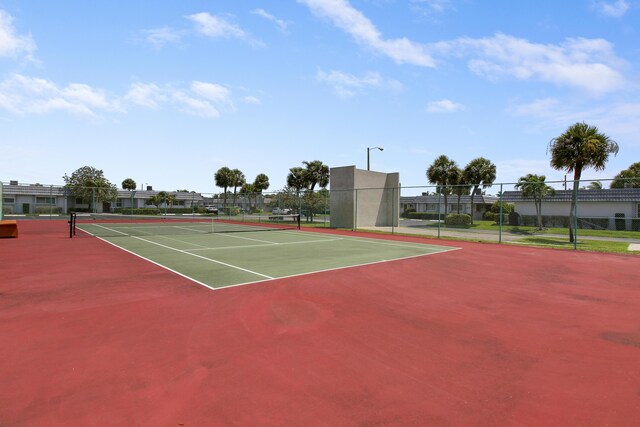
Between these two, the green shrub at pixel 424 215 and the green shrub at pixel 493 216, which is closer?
the green shrub at pixel 493 216

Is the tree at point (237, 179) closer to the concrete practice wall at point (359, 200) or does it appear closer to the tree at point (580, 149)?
the concrete practice wall at point (359, 200)

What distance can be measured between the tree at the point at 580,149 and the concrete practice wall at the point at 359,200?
12029 millimetres

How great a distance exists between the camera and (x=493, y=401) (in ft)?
11.4

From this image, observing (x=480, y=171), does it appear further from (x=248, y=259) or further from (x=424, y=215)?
(x=248, y=259)

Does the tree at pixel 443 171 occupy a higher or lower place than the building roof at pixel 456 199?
higher

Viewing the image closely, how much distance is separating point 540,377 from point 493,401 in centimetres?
95

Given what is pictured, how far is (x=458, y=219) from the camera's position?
33312 millimetres

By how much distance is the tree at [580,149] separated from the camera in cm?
2014

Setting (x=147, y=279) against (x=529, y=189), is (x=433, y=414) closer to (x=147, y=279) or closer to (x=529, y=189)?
(x=147, y=279)

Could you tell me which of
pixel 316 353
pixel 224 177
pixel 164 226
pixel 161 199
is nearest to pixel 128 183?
pixel 161 199

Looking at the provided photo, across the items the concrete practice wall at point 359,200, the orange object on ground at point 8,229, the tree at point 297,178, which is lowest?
the orange object on ground at point 8,229

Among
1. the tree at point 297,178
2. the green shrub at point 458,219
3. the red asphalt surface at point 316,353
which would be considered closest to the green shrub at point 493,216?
the green shrub at point 458,219

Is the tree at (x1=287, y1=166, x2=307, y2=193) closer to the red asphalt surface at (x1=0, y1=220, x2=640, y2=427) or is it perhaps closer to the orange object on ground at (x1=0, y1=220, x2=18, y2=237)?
the orange object on ground at (x1=0, y1=220, x2=18, y2=237)

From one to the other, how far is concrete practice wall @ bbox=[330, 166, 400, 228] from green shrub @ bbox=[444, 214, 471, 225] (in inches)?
219
